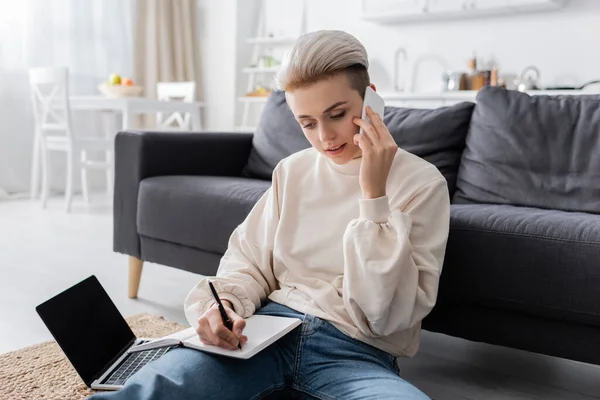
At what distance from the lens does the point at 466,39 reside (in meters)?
4.53

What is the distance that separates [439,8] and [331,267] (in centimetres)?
358

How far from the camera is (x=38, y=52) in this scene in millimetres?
4906

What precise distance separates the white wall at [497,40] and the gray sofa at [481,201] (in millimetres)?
2343

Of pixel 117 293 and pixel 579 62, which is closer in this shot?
pixel 117 293

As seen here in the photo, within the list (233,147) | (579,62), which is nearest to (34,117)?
(233,147)

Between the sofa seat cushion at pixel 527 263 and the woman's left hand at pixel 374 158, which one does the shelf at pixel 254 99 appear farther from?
the woman's left hand at pixel 374 158

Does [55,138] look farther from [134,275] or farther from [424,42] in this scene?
[424,42]

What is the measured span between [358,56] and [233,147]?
144 centimetres

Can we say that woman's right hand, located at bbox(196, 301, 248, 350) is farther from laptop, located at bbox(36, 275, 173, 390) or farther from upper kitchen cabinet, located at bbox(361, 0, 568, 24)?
upper kitchen cabinet, located at bbox(361, 0, 568, 24)

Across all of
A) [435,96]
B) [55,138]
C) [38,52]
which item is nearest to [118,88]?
[55,138]

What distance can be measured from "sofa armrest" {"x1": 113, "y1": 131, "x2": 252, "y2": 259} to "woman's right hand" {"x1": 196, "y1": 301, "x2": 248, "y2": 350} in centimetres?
129

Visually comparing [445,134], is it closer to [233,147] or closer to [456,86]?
[233,147]

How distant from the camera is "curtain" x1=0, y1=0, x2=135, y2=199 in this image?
15.7 ft

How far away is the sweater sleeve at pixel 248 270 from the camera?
3.87 feet
